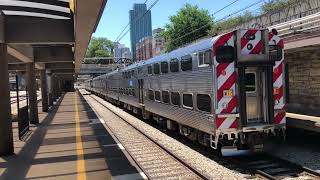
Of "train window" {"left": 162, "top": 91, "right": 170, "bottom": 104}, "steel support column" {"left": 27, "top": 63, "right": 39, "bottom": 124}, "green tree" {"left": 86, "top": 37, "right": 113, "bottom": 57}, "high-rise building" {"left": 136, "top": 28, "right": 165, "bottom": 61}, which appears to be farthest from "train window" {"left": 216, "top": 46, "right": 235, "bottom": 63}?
"green tree" {"left": 86, "top": 37, "right": 113, "bottom": 57}

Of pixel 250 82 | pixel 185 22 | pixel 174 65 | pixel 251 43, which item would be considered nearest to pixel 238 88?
pixel 250 82

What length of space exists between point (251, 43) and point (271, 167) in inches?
116

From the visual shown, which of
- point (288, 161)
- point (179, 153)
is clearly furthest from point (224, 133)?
point (179, 153)

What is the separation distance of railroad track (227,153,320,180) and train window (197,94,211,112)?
55.4 inches

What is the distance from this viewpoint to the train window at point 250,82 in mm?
11170

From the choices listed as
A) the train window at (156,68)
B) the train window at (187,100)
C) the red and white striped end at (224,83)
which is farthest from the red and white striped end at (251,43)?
the train window at (156,68)

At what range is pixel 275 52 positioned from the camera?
11203 millimetres

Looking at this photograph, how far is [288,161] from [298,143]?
9.46ft

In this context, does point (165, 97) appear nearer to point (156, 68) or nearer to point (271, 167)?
point (156, 68)

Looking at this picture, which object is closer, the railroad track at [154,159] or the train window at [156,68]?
the railroad track at [154,159]

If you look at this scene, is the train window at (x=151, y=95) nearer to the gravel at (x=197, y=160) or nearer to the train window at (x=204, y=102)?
the gravel at (x=197, y=160)

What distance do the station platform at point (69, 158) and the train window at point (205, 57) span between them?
3.00 m

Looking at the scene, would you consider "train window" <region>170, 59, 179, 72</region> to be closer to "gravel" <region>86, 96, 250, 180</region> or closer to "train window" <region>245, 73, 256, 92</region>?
"gravel" <region>86, 96, 250, 180</region>

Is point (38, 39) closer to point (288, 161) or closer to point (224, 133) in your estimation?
point (224, 133)
